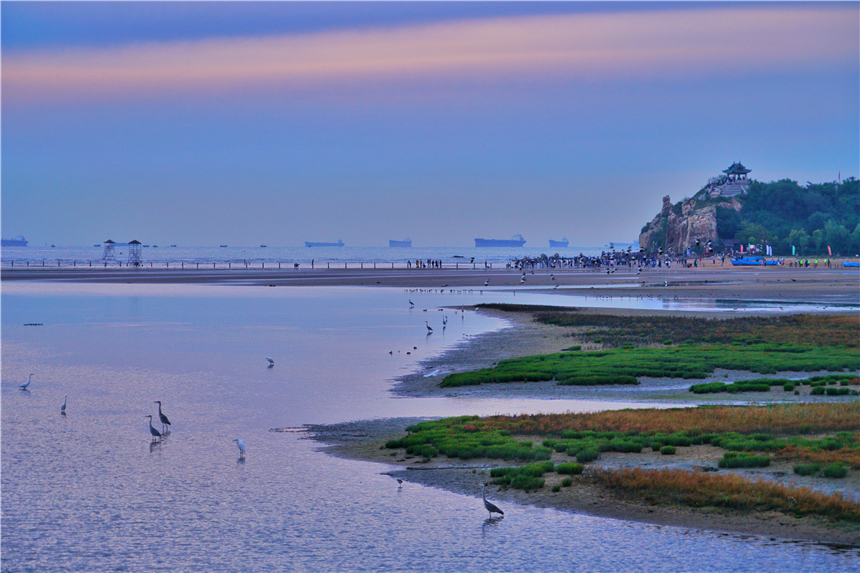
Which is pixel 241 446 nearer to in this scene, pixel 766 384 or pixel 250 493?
pixel 250 493

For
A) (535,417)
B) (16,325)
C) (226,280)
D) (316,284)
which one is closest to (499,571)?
(535,417)

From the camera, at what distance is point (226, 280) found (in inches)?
4626

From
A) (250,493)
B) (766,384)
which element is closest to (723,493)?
(250,493)

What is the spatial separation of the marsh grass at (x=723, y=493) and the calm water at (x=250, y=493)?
4.16ft

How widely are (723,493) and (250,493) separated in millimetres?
9065

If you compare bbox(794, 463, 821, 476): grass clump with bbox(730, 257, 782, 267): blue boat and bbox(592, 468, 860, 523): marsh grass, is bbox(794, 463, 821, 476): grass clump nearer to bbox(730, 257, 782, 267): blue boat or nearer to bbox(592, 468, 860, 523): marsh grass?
bbox(592, 468, 860, 523): marsh grass

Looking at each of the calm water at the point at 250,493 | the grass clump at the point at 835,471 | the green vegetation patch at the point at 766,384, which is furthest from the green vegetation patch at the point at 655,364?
the grass clump at the point at 835,471

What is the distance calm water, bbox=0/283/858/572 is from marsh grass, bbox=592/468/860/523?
1.27 meters

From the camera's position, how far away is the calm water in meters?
13.5

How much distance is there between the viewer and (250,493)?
17.0 metres

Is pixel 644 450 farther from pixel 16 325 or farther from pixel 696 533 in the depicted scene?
pixel 16 325

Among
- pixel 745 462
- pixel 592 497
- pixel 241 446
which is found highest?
pixel 241 446

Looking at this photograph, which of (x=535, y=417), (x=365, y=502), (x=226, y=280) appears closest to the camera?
(x=365, y=502)

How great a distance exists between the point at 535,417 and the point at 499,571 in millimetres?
10036
